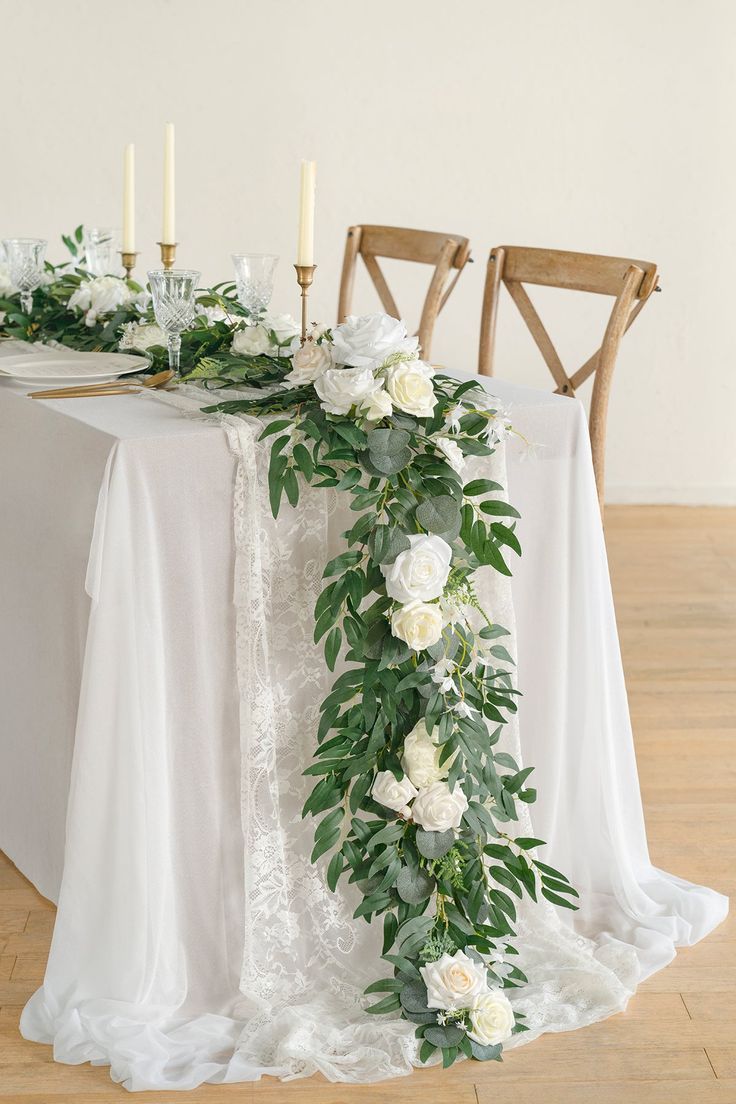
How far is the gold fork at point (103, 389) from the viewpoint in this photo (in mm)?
1957

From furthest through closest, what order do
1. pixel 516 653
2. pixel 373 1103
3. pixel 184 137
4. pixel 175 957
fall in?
pixel 184 137
pixel 516 653
pixel 175 957
pixel 373 1103

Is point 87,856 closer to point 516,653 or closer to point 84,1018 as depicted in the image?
point 84,1018

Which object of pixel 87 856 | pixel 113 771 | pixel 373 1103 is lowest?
pixel 373 1103

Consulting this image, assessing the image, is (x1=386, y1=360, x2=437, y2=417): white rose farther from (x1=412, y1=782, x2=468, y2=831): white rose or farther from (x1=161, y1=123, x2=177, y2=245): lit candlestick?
(x1=161, y1=123, x2=177, y2=245): lit candlestick

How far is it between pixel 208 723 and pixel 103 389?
1.84 feet

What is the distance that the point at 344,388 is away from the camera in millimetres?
1660

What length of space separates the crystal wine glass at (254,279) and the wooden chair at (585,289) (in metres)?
0.62

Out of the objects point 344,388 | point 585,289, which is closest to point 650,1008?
point 344,388

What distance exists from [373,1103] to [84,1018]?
0.41 metres

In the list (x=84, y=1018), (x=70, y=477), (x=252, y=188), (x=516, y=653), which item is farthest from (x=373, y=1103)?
(x=252, y=188)

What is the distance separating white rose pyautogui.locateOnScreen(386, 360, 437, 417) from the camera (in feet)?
5.45

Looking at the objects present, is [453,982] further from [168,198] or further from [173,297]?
[168,198]

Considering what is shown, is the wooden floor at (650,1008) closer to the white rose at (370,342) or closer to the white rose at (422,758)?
the white rose at (422,758)

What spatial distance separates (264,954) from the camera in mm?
1833
